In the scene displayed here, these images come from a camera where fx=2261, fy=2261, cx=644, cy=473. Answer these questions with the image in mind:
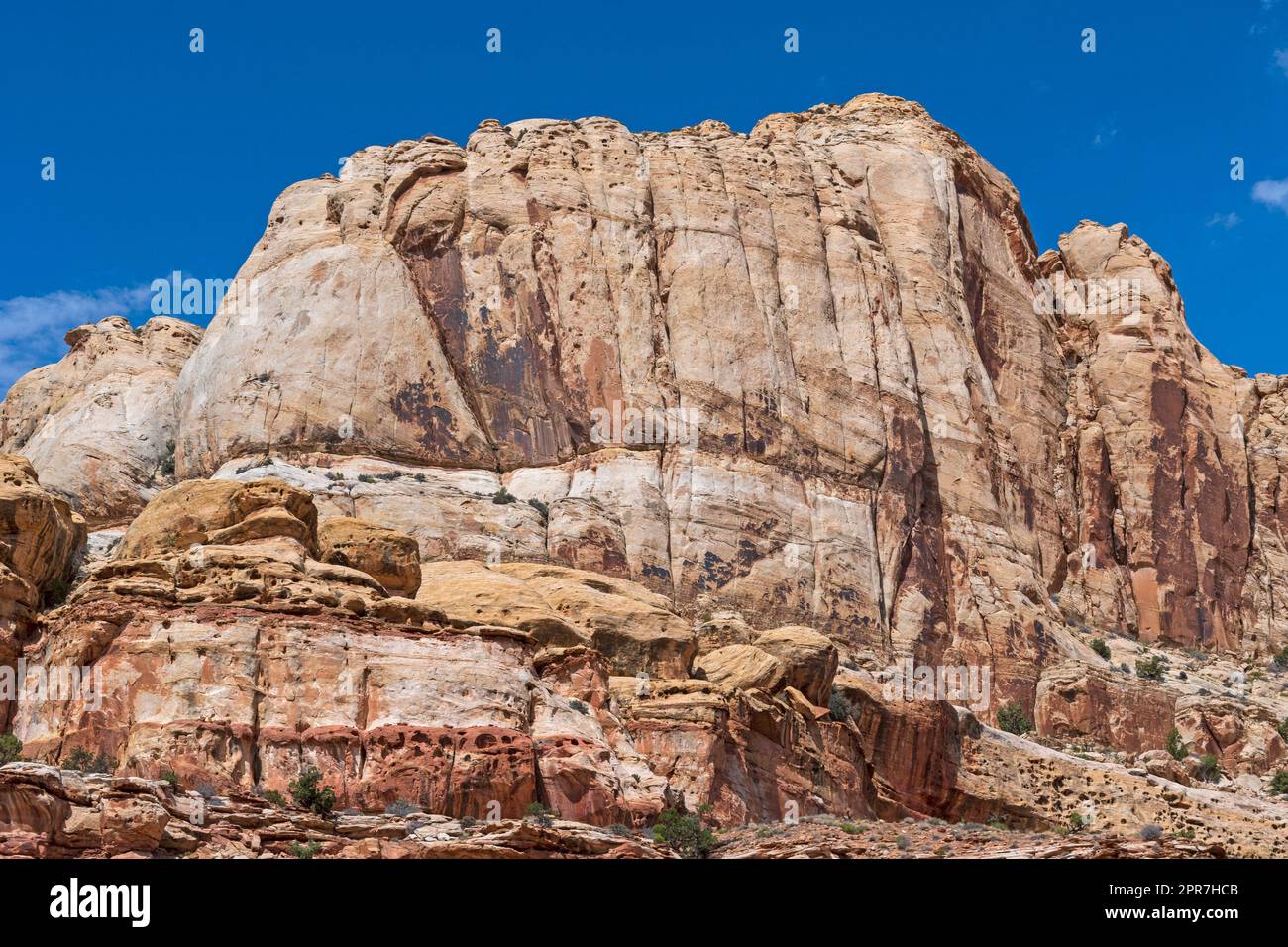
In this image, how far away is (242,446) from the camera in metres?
88.8

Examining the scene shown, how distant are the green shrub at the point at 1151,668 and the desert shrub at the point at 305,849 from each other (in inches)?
2203

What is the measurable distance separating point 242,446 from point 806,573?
74.2ft

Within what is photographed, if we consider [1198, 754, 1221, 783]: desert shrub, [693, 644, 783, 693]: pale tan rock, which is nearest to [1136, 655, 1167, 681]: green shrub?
[1198, 754, 1221, 783]: desert shrub

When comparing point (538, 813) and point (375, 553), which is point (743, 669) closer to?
point (375, 553)

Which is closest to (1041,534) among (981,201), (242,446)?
(981,201)

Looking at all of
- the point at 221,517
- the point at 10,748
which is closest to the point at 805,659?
the point at 221,517

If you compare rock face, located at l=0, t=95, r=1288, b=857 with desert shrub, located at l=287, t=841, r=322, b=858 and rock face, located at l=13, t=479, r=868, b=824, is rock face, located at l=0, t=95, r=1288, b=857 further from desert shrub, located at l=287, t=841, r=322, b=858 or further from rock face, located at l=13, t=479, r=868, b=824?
desert shrub, located at l=287, t=841, r=322, b=858

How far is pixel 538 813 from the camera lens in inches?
2009

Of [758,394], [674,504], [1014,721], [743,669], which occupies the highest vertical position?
[758,394]

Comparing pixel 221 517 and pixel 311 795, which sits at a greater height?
pixel 221 517

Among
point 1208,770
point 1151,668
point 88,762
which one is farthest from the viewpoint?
point 1151,668

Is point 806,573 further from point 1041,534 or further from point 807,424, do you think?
point 1041,534

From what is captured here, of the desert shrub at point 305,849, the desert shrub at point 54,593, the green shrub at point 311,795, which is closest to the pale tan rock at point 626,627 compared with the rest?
the desert shrub at point 54,593

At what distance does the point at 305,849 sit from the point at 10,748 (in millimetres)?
11628
